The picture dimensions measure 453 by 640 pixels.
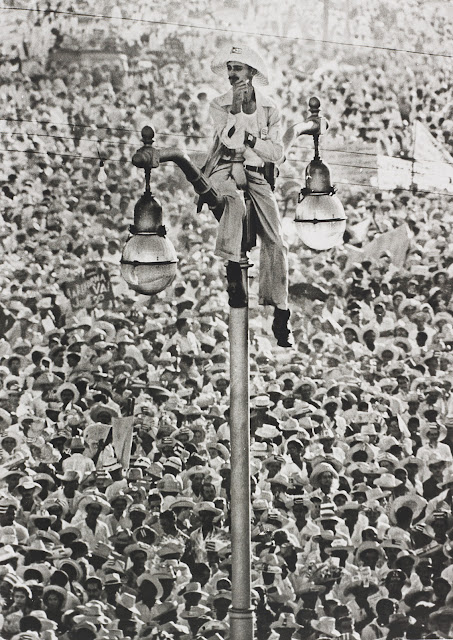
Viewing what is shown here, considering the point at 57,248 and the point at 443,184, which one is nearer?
the point at 57,248

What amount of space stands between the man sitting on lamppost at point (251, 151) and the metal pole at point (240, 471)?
0.36m

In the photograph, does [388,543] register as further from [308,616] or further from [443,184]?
[443,184]

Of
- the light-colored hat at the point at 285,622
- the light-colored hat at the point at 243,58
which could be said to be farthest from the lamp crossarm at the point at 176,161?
the light-colored hat at the point at 285,622

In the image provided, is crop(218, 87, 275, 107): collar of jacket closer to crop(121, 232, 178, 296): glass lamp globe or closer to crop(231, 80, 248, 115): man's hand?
crop(231, 80, 248, 115): man's hand

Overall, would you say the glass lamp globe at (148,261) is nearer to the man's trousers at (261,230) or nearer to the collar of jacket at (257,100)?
the man's trousers at (261,230)

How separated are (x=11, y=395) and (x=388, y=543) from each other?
8.46 ft

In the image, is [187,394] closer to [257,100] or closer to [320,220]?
[320,220]

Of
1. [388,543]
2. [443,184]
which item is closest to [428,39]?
[443,184]

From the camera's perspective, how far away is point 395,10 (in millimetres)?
8469

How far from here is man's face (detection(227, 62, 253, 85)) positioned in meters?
5.48

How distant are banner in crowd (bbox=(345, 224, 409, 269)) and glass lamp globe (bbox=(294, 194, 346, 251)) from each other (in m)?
2.76

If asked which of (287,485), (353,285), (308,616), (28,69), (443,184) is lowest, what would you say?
(308,616)

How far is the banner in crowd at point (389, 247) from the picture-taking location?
855 centimetres

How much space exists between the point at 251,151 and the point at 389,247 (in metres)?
3.26
